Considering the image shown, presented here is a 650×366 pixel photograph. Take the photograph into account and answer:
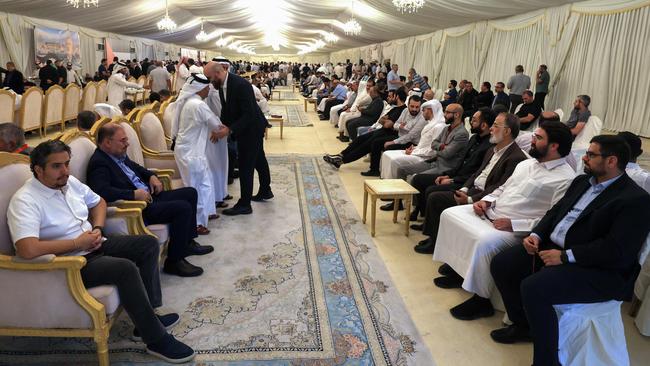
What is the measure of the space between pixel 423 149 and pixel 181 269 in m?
3.05

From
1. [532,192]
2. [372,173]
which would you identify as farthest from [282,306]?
[372,173]

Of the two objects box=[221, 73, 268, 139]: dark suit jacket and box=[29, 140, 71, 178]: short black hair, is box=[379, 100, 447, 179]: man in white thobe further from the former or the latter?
box=[29, 140, 71, 178]: short black hair

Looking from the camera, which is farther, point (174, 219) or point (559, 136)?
point (174, 219)

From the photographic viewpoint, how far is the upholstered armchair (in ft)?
6.29

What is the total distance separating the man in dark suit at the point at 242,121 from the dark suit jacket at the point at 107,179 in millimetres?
1325

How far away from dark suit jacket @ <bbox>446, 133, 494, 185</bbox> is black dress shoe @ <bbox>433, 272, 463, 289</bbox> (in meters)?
1.08

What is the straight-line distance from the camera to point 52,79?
10.6m

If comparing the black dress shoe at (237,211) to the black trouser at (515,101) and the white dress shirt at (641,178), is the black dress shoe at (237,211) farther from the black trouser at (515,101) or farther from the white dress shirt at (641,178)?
the black trouser at (515,101)

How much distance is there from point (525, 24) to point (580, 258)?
940cm

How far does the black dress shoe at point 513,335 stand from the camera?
246 centimetres

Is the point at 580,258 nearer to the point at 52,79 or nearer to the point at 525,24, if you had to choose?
the point at 525,24

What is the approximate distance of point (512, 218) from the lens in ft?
9.33

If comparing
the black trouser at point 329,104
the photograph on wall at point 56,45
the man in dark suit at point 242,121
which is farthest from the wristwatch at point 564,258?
the photograph on wall at point 56,45

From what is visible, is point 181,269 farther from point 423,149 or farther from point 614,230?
point 423,149
